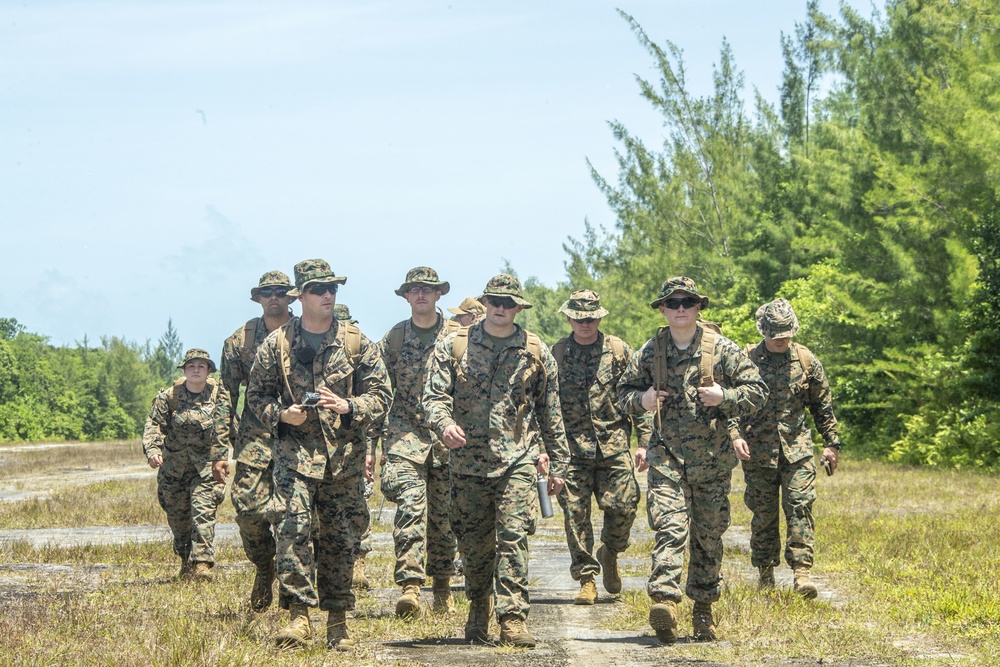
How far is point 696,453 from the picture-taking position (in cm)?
880

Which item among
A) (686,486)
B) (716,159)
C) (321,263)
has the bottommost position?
(686,486)

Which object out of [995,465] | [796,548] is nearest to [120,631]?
[796,548]

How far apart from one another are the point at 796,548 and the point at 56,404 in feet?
303

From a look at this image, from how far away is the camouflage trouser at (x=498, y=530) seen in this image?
27.4 feet

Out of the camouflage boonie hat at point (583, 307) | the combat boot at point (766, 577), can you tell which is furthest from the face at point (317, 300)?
the combat boot at point (766, 577)

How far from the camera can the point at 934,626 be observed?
29.7 feet

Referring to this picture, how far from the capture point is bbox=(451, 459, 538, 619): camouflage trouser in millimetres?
8344

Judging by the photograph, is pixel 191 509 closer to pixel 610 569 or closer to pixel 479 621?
pixel 610 569

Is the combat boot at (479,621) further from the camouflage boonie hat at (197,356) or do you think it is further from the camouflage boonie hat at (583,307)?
the camouflage boonie hat at (197,356)

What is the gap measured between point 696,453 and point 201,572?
5227mm

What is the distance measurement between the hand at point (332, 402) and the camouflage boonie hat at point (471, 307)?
396cm

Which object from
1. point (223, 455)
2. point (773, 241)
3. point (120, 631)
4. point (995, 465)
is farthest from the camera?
point (773, 241)

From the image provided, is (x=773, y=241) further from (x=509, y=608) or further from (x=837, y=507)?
(x=509, y=608)

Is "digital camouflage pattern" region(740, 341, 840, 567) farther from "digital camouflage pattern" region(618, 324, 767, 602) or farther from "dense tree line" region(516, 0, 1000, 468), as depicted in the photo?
"dense tree line" region(516, 0, 1000, 468)
